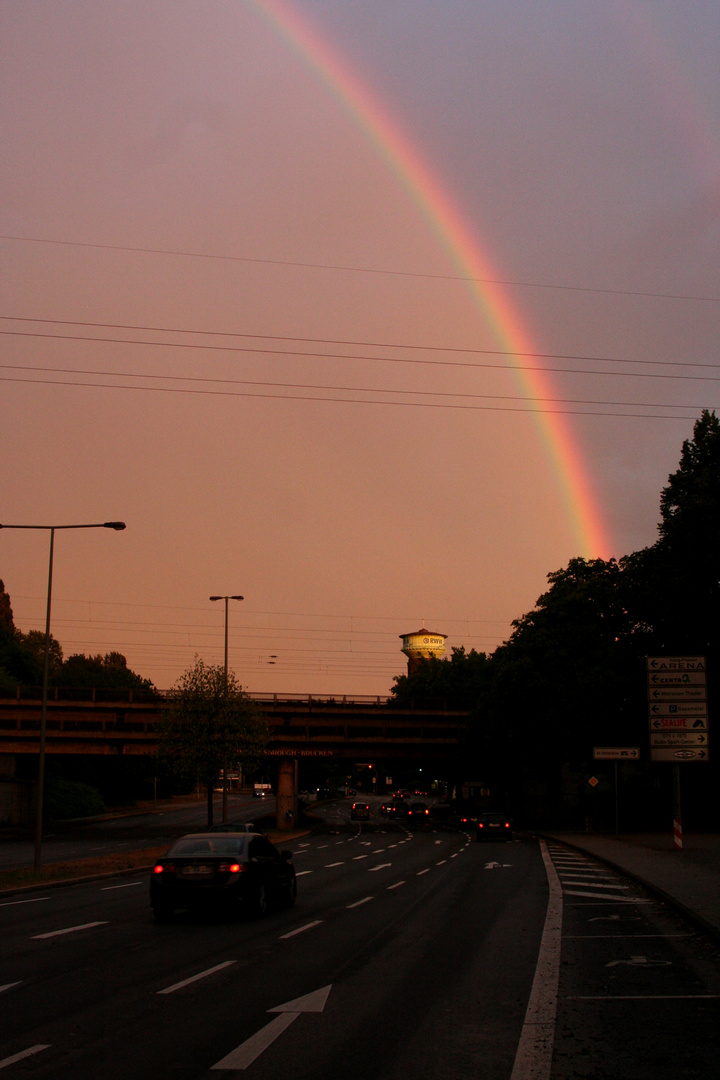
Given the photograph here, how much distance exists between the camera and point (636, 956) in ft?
44.6

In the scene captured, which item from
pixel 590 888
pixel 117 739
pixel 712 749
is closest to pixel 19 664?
pixel 117 739

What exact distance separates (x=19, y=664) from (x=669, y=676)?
3358 inches

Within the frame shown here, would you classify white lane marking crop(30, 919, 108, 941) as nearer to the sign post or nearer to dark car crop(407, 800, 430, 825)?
the sign post

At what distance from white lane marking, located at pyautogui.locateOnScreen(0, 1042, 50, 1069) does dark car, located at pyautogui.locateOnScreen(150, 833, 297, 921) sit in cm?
903

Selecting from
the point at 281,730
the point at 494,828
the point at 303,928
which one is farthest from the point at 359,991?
the point at 281,730

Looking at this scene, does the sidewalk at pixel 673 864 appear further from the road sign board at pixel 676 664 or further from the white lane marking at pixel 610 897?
the road sign board at pixel 676 664

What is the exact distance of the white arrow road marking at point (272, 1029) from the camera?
7.89m

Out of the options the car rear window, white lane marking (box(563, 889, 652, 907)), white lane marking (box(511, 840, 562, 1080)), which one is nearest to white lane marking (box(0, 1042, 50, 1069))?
white lane marking (box(511, 840, 562, 1080))

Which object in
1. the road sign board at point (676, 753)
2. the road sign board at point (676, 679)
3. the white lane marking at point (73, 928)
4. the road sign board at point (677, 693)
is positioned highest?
the road sign board at point (676, 679)

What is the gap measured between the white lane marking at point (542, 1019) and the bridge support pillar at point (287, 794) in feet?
175

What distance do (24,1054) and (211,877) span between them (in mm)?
9491

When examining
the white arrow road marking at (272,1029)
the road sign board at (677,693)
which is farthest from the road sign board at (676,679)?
the white arrow road marking at (272,1029)

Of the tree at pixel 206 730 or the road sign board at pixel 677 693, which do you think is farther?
the tree at pixel 206 730

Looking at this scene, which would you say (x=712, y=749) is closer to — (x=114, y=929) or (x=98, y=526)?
(x=98, y=526)
